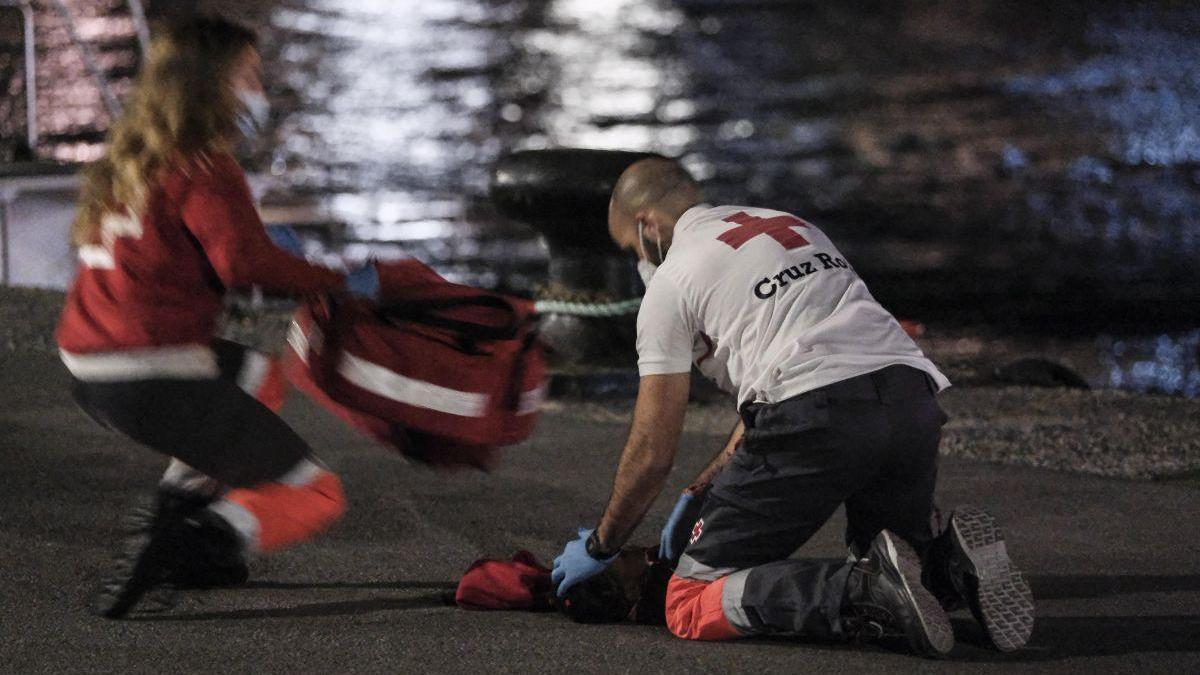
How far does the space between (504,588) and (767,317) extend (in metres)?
0.96

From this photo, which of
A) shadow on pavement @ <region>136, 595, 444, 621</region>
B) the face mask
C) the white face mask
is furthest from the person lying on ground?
the face mask

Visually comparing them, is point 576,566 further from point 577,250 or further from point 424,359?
point 577,250

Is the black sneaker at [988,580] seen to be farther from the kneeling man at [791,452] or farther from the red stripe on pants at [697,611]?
the red stripe on pants at [697,611]

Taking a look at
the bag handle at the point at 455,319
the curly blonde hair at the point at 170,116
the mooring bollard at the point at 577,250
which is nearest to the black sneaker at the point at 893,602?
the bag handle at the point at 455,319

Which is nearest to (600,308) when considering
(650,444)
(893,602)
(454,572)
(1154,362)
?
(454,572)

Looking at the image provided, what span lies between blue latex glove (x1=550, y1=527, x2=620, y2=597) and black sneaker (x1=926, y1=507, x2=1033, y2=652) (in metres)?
0.79

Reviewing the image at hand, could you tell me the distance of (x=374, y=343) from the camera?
13.5 feet

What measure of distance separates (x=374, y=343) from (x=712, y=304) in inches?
36.4

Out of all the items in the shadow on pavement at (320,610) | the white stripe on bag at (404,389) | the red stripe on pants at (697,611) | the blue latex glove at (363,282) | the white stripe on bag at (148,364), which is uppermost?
the blue latex glove at (363,282)

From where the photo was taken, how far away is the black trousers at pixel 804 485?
3623mm

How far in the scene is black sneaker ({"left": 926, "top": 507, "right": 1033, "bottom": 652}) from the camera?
11.7 feet

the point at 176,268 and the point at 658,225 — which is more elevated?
the point at 658,225

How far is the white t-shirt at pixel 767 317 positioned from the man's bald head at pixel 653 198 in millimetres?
168

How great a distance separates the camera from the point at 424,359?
416 cm
